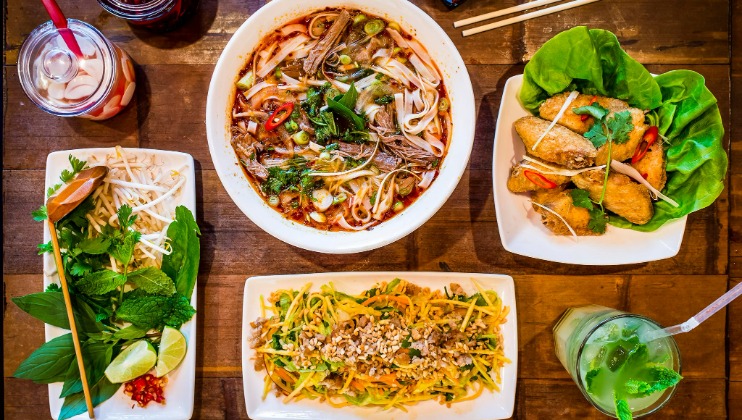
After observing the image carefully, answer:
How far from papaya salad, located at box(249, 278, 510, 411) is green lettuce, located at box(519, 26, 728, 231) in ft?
2.66

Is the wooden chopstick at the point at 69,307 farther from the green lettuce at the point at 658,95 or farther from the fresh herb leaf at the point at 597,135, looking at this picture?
the fresh herb leaf at the point at 597,135

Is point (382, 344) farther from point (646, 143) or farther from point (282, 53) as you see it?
point (646, 143)

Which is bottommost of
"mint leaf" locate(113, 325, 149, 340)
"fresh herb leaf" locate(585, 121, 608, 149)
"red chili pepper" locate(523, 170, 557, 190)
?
"mint leaf" locate(113, 325, 149, 340)

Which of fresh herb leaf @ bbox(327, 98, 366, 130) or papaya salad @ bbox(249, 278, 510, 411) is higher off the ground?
fresh herb leaf @ bbox(327, 98, 366, 130)

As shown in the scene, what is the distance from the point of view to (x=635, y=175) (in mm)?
2371

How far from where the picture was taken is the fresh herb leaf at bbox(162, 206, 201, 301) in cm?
247

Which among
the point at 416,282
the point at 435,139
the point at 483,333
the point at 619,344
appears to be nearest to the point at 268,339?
the point at 416,282

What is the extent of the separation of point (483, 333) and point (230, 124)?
1.42 metres

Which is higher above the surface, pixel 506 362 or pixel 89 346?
pixel 89 346

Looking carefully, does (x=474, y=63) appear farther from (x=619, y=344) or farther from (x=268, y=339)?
(x=268, y=339)

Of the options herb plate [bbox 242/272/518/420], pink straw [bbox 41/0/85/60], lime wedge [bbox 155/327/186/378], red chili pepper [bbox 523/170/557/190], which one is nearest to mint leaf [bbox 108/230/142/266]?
lime wedge [bbox 155/327/186/378]

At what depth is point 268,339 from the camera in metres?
2.54

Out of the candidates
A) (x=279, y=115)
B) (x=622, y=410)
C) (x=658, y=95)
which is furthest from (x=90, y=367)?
(x=658, y=95)

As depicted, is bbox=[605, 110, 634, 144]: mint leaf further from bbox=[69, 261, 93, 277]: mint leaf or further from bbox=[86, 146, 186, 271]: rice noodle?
bbox=[69, 261, 93, 277]: mint leaf
